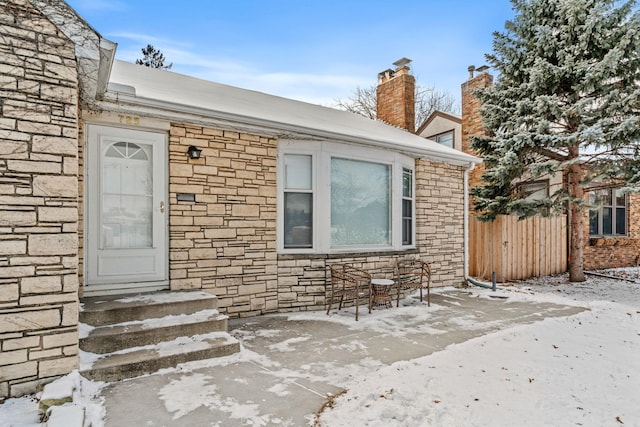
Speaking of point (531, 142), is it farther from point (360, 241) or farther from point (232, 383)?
point (232, 383)

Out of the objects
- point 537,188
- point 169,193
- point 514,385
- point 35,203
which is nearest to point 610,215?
point 537,188

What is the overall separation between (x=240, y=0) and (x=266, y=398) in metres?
7.85

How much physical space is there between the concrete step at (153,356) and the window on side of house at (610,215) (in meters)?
12.0

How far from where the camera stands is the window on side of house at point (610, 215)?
11.5 m

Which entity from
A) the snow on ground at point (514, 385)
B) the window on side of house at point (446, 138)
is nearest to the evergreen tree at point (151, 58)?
the window on side of house at point (446, 138)

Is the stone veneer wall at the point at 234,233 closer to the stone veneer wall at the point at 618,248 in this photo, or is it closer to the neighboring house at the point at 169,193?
the neighboring house at the point at 169,193

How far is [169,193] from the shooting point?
4.82m

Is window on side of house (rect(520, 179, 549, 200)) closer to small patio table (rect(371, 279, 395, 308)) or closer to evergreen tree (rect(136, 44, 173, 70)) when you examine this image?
small patio table (rect(371, 279, 395, 308))

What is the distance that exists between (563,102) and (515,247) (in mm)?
3386

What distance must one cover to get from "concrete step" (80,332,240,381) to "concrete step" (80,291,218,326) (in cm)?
41

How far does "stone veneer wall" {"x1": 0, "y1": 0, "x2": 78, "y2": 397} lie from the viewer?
275 cm

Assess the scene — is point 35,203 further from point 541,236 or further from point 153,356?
point 541,236

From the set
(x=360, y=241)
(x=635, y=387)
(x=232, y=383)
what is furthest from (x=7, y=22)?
(x=635, y=387)

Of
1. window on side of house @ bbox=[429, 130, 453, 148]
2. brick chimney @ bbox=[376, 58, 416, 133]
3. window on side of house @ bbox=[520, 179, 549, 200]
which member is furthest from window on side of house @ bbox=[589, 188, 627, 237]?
brick chimney @ bbox=[376, 58, 416, 133]
